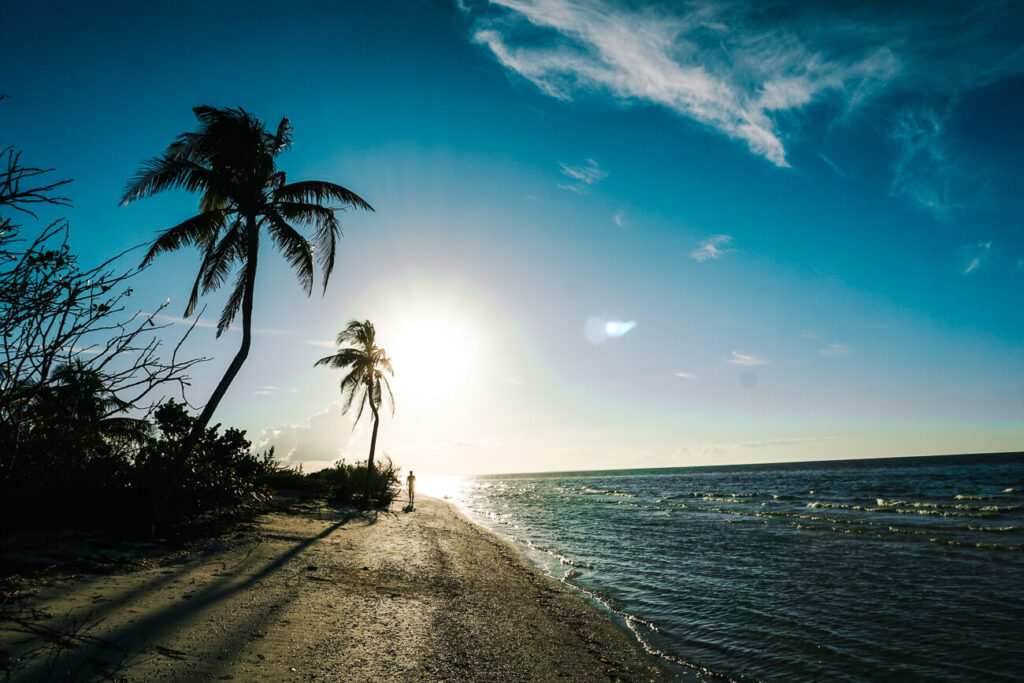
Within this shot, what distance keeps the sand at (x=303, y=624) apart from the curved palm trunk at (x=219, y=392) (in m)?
1.55

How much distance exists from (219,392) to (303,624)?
7822 millimetres

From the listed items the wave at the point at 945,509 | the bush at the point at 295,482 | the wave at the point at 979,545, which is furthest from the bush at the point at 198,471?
the wave at the point at 945,509

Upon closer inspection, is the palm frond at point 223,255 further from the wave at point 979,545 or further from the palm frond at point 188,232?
the wave at point 979,545

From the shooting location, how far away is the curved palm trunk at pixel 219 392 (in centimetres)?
970

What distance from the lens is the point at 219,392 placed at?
1183cm

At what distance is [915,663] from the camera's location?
7.71 metres

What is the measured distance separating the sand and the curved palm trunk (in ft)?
5.08

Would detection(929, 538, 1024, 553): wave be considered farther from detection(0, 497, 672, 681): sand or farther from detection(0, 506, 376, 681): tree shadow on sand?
detection(0, 506, 376, 681): tree shadow on sand

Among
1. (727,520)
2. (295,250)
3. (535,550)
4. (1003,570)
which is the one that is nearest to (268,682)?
(295,250)

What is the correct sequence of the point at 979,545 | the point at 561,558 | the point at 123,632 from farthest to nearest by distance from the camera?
the point at 561,558 < the point at 979,545 < the point at 123,632

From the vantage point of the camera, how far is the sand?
4566 millimetres

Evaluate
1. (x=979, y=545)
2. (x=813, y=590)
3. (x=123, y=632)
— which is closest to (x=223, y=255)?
(x=123, y=632)

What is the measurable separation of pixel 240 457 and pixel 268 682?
463 inches

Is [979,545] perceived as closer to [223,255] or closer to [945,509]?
[945,509]
